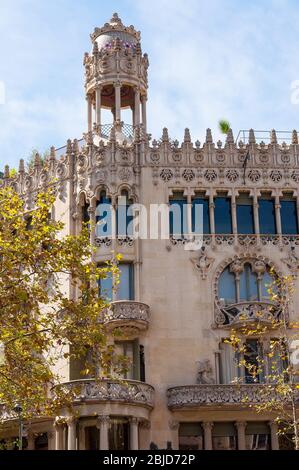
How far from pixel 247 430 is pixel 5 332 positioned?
2063 cm

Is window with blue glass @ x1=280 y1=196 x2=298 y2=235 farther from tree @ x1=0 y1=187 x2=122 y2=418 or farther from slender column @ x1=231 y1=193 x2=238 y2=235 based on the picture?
tree @ x1=0 y1=187 x2=122 y2=418

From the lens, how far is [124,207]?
51.5 meters

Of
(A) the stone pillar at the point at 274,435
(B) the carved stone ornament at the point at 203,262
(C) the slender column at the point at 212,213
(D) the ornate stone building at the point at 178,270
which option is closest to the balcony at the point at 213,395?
(D) the ornate stone building at the point at 178,270

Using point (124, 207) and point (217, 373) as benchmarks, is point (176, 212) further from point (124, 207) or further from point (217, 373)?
point (217, 373)

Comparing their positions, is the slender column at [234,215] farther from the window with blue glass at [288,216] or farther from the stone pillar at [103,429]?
the stone pillar at [103,429]

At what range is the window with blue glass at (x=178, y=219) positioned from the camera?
169 ft

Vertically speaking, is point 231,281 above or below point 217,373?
above

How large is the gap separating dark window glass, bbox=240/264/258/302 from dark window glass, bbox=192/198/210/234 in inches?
124

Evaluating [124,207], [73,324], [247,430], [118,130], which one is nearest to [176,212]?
[124,207]

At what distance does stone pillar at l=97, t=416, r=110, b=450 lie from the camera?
44.5m

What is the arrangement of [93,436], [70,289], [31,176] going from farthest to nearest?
1. [31,176]
2. [70,289]
3. [93,436]

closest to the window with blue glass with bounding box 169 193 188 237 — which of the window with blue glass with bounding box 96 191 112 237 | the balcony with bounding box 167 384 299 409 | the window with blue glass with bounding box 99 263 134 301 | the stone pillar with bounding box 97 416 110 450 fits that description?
the window with blue glass with bounding box 99 263 134 301

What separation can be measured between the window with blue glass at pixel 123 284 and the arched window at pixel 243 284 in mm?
4968

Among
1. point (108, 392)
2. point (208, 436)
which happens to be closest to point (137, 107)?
point (108, 392)
